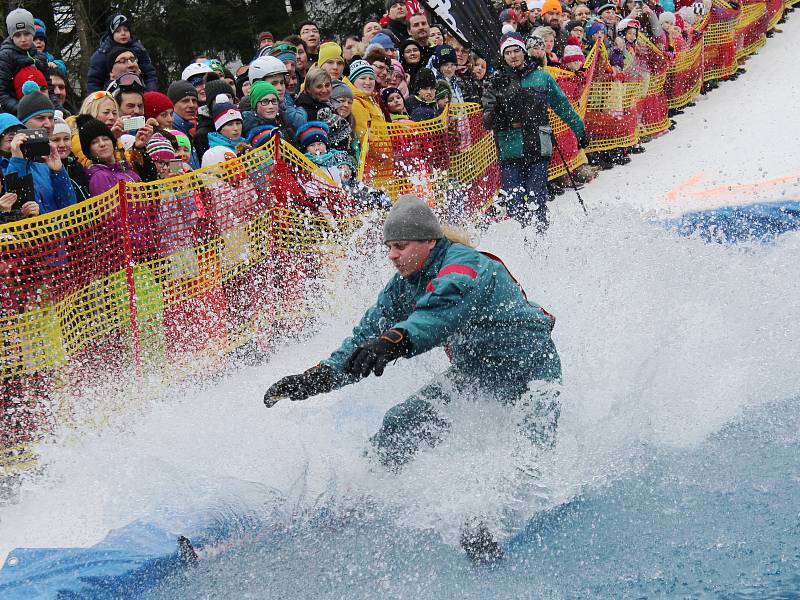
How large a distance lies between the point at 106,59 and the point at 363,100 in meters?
2.28

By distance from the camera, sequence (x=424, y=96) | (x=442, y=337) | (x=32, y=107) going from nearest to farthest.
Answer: (x=442, y=337), (x=32, y=107), (x=424, y=96)

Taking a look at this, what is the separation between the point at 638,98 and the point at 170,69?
726 cm

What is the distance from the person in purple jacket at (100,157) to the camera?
663 cm

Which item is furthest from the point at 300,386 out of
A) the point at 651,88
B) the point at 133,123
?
the point at 651,88

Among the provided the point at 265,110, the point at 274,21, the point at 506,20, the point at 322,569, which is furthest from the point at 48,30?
the point at 322,569

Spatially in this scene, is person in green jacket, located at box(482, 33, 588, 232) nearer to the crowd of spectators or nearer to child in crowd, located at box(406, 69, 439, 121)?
the crowd of spectators

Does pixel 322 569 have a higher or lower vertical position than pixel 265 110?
lower

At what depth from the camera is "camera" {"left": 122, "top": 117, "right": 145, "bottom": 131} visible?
24.2 feet

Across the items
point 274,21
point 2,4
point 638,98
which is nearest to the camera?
point 2,4

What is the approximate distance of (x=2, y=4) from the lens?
1305cm

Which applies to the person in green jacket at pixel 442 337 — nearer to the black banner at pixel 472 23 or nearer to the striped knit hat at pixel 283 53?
the striped knit hat at pixel 283 53

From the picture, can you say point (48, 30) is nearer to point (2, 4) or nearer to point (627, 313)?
point (2, 4)

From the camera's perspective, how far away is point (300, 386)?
4.65 metres

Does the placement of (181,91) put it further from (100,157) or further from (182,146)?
(100,157)
